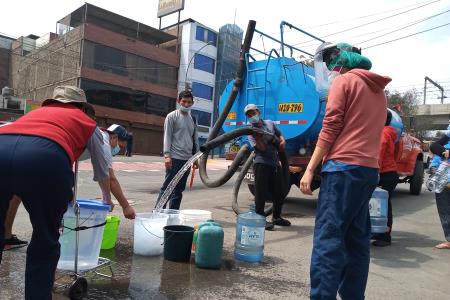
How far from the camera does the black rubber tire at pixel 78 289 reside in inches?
125

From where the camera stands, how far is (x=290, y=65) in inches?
310

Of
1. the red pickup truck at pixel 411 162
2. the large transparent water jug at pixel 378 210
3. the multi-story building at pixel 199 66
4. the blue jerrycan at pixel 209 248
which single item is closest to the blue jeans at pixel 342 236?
the blue jerrycan at pixel 209 248

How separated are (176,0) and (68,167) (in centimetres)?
4501

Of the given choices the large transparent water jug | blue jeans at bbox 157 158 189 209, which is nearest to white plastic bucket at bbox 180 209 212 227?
blue jeans at bbox 157 158 189 209

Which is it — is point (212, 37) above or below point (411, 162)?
above

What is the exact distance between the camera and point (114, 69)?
125ft

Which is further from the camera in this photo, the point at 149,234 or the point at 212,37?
the point at 212,37

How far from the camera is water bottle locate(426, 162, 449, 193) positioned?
5.62m

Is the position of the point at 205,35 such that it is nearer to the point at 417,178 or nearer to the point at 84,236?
the point at 417,178

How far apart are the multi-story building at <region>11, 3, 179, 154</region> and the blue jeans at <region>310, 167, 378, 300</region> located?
113ft

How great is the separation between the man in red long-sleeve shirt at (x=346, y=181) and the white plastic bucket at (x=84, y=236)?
171cm

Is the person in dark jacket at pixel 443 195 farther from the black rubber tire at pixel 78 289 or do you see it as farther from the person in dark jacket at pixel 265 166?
the black rubber tire at pixel 78 289

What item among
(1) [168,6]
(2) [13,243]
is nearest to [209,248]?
(2) [13,243]

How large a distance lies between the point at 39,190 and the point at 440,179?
5153 millimetres
